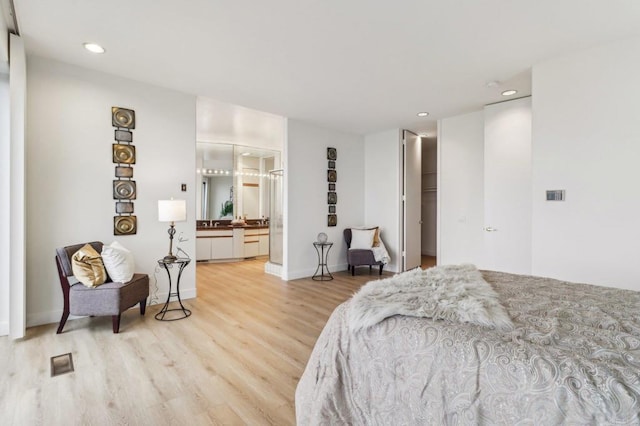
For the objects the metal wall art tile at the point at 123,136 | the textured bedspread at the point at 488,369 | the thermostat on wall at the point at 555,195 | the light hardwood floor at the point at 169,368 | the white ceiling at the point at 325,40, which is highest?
the white ceiling at the point at 325,40

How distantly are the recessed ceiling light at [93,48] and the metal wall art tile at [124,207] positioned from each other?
5.08 ft

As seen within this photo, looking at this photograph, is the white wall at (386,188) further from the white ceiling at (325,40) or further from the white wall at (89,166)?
the white wall at (89,166)

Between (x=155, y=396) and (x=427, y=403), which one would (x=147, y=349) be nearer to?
(x=155, y=396)

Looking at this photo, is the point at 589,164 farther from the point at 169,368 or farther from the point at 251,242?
the point at 251,242

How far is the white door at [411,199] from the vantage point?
5.89 metres

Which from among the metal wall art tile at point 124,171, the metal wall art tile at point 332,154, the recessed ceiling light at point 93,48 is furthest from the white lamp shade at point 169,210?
the metal wall art tile at point 332,154

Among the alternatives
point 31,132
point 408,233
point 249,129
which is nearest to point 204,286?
point 31,132

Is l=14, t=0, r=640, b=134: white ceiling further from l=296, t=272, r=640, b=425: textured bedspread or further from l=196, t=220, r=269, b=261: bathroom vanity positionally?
l=196, t=220, r=269, b=261: bathroom vanity

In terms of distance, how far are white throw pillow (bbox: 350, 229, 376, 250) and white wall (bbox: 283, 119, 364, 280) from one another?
0.35 metres

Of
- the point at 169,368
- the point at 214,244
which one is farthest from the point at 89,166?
the point at 214,244

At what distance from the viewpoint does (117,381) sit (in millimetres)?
2150

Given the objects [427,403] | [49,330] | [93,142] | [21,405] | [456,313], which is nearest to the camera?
[427,403]

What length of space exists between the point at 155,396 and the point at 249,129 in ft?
17.2

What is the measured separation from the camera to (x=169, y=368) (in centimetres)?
233
